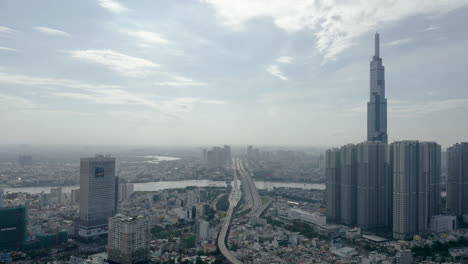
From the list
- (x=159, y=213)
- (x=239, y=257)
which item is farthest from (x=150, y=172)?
(x=239, y=257)

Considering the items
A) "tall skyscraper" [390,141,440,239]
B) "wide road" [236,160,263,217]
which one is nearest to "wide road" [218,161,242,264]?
"wide road" [236,160,263,217]

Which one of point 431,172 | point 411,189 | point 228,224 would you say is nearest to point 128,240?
point 228,224

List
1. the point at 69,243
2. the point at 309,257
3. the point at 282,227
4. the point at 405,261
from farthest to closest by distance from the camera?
1. the point at 282,227
2. the point at 69,243
3. the point at 309,257
4. the point at 405,261

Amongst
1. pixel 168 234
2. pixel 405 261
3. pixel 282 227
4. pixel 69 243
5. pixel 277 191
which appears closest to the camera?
pixel 405 261

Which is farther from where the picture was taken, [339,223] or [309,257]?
[339,223]

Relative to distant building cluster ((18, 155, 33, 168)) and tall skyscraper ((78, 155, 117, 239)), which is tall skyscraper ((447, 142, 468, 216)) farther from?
distant building cluster ((18, 155, 33, 168))

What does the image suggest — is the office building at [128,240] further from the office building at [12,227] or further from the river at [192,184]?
the river at [192,184]

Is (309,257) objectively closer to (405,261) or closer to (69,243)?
(405,261)
